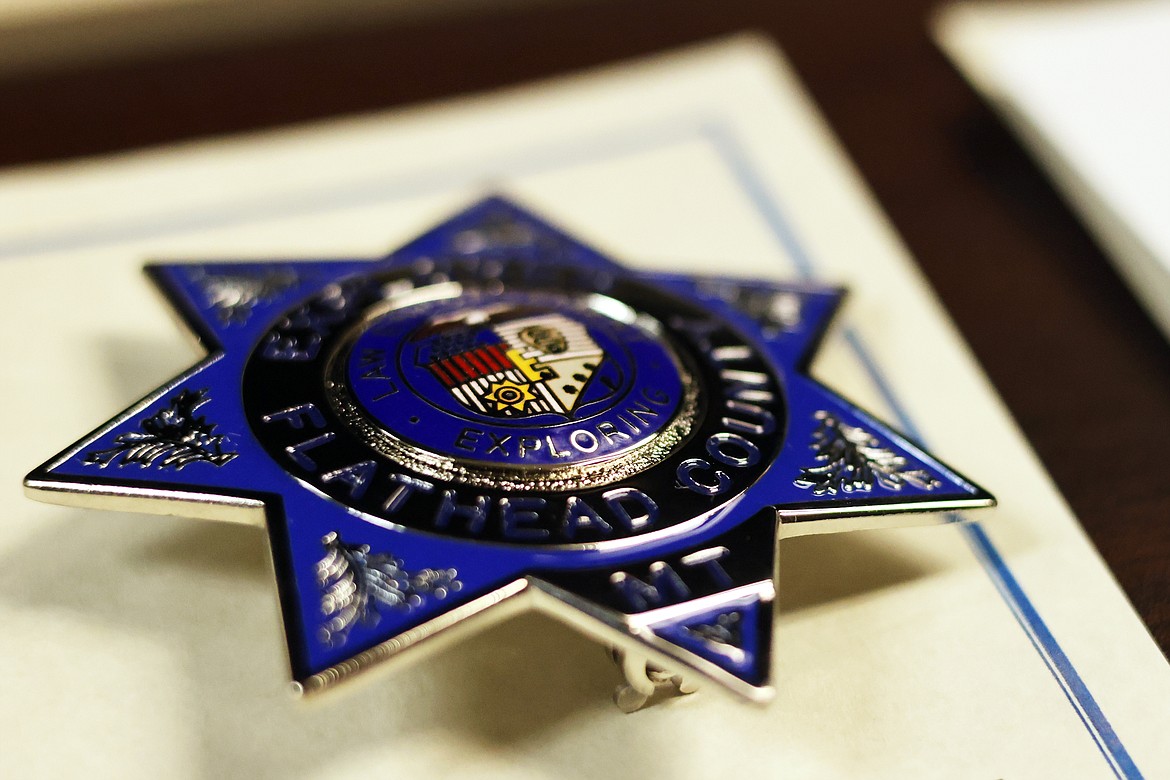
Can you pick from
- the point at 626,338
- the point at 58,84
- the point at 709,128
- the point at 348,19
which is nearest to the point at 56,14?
the point at 58,84

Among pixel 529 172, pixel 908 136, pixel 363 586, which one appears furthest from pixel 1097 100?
pixel 363 586

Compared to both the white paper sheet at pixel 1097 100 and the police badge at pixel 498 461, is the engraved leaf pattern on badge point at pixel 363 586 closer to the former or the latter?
the police badge at pixel 498 461

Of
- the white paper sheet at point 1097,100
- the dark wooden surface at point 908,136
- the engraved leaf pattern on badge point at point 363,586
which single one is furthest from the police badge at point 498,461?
the white paper sheet at point 1097,100

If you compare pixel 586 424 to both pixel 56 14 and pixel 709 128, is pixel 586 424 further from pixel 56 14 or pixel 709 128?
pixel 56 14

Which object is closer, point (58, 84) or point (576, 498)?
point (576, 498)

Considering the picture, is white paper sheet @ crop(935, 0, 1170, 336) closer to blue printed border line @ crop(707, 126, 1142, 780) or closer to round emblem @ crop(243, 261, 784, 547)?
blue printed border line @ crop(707, 126, 1142, 780)

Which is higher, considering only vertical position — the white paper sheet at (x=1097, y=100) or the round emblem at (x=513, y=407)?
the white paper sheet at (x=1097, y=100)

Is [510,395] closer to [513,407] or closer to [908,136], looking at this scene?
[513,407]

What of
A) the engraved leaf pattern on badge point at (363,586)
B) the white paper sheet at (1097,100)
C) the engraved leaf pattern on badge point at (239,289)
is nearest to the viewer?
the engraved leaf pattern on badge point at (363,586)

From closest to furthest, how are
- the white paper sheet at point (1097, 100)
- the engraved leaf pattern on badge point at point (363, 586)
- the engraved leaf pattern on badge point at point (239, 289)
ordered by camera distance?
the engraved leaf pattern on badge point at point (363, 586) < the engraved leaf pattern on badge point at point (239, 289) < the white paper sheet at point (1097, 100)
